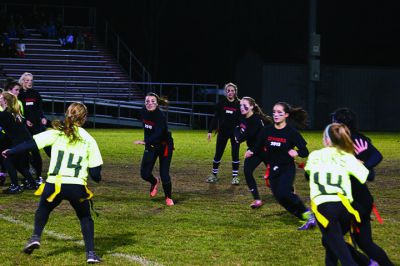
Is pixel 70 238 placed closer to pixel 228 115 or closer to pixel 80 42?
pixel 228 115

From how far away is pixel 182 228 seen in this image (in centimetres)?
1002

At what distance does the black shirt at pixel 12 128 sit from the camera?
1241 cm

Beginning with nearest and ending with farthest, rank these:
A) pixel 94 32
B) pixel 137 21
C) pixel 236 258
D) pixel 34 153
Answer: pixel 236 258, pixel 34 153, pixel 94 32, pixel 137 21

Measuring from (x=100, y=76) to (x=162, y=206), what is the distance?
83.1 ft

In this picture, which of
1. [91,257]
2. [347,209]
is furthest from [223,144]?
[347,209]

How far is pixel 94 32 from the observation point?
39.9 meters

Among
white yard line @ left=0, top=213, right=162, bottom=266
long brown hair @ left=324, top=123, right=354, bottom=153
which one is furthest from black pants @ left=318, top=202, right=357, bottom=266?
white yard line @ left=0, top=213, right=162, bottom=266

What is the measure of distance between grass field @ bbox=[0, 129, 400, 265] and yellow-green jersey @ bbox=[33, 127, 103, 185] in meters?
0.87

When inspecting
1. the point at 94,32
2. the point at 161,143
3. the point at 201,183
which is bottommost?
the point at 201,183

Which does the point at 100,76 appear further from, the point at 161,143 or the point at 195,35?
the point at 161,143

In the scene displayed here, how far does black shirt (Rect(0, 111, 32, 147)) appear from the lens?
12414 millimetres

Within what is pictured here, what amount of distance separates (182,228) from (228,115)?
561 cm

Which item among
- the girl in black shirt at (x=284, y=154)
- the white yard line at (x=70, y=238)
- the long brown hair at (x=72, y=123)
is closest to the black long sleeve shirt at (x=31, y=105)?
the white yard line at (x=70, y=238)

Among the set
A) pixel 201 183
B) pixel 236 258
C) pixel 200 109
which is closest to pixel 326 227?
pixel 236 258
